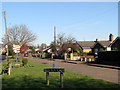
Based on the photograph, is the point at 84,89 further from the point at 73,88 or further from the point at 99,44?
the point at 99,44

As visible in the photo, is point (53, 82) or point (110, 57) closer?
point (53, 82)

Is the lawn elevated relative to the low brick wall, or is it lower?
lower

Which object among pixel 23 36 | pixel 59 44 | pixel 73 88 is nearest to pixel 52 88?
pixel 73 88

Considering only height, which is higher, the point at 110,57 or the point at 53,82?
the point at 110,57

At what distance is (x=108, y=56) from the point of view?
21.5 m

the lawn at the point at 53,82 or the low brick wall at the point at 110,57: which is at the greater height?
the low brick wall at the point at 110,57

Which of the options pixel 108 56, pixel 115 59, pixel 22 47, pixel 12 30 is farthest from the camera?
pixel 12 30

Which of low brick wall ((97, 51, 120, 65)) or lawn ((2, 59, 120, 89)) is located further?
low brick wall ((97, 51, 120, 65))

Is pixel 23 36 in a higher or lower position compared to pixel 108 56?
higher

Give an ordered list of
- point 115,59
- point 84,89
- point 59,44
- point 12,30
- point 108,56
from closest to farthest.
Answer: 1. point 84,89
2. point 115,59
3. point 108,56
4. point 12,30
5. point 59,44

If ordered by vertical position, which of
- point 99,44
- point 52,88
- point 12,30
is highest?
point 12,30

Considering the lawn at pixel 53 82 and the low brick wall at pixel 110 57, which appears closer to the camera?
the lawn at pixel 53 82

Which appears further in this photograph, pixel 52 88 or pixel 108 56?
pixel 108 56

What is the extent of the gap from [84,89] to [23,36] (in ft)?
111
